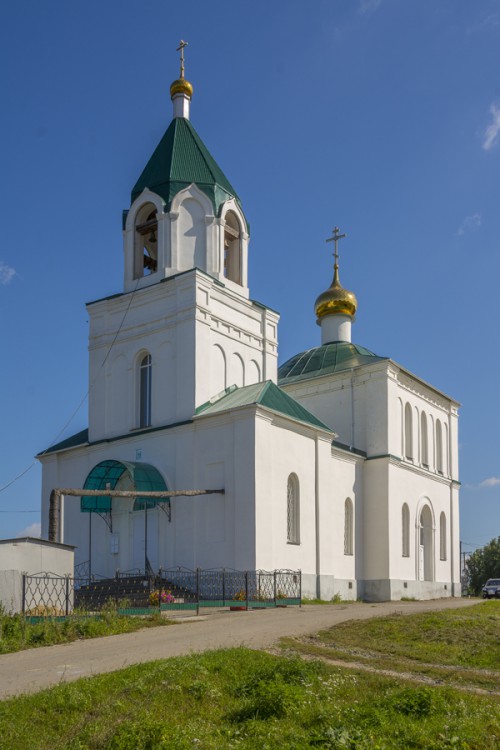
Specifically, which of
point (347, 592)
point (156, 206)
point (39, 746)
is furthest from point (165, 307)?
point (39, 746)

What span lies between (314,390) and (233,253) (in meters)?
5.65

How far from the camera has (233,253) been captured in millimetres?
26625

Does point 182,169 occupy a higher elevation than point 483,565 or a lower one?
higher

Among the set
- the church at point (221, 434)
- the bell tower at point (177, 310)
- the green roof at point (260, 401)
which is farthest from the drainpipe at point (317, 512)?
the bell tower at point (177, 310)

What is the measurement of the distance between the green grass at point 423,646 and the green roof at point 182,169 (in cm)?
1477

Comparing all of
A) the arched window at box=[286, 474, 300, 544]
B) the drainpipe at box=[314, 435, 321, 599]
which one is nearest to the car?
the drainpipe at box=[314, 435, 321, 599]

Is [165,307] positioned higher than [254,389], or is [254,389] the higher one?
[165,307]

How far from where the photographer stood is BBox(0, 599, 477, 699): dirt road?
396 inches

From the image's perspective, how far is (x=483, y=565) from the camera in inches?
2110

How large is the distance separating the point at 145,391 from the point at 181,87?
392 inches

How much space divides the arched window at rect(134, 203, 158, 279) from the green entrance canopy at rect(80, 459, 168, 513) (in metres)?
6.29

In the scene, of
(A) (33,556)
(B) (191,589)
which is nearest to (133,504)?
(B) (191,589)

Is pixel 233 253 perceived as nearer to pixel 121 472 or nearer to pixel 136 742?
pixel 121 472

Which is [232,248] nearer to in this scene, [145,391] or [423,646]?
[145,391]
